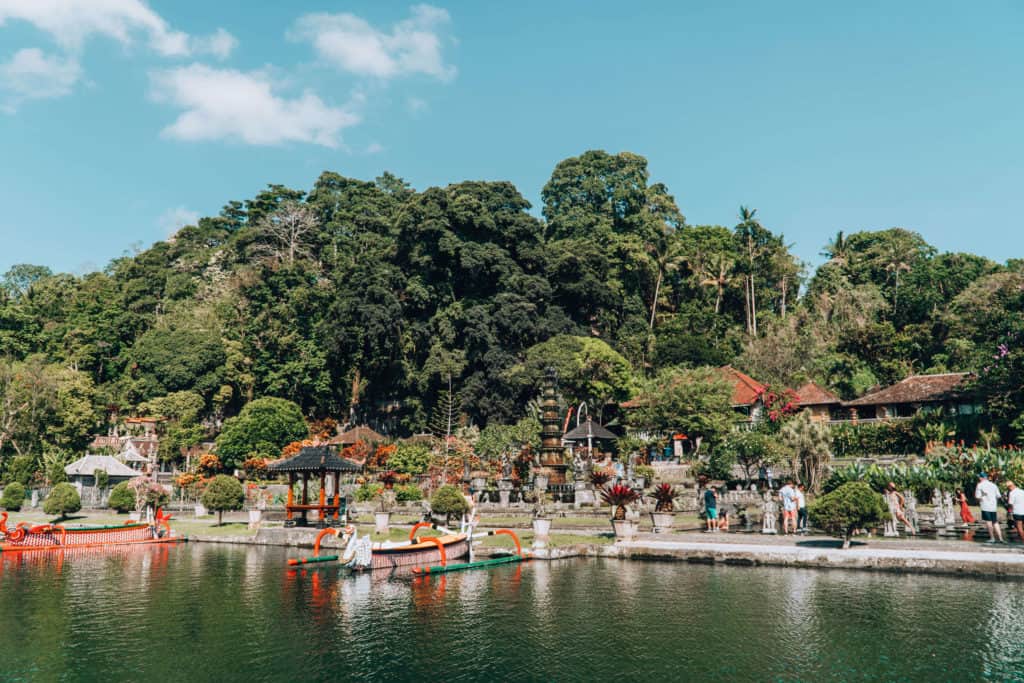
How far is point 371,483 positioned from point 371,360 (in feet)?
62.7

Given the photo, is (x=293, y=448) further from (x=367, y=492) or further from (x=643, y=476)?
(x=643, y=476)

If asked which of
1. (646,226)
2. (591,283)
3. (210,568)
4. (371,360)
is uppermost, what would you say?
(646,226)

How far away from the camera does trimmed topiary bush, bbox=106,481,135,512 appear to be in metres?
34.0

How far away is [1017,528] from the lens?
1773 cm

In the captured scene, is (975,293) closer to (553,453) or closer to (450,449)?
(553,453)

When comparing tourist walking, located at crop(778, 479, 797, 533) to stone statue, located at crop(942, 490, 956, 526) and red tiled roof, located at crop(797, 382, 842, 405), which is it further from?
red tiled roof, located at crop(797, 382, 842, 405)

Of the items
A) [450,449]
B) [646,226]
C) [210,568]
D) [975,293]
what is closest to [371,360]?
[450,449]

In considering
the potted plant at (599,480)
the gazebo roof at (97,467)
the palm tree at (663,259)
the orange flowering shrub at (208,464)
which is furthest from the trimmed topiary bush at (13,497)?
the palm tree at (663,259)

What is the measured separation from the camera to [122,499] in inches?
1342

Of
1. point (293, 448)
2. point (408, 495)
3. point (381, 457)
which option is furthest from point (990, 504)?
point (293, 448)

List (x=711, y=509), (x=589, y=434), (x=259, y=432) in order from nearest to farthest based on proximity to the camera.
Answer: (x=711, y=509) < (x=589, y=434) < (x=259, y=432)

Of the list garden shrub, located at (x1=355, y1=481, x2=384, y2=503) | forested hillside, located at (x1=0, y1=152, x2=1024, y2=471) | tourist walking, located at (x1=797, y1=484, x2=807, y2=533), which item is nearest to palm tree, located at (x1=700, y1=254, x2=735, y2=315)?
forested hillside, located at (x1=0, y1=152, x2=1024, y2=471)

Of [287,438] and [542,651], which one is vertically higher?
[287,438]

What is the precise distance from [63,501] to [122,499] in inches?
96.5
